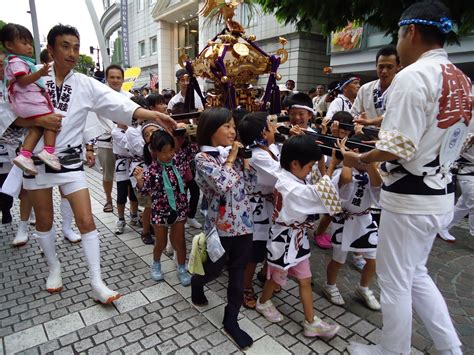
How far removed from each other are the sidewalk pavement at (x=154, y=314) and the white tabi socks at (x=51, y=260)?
3.0 inches

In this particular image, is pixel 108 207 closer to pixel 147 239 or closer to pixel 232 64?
pixel 147 239

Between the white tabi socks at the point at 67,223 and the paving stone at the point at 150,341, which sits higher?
the white tabi socks at the point at 67,223

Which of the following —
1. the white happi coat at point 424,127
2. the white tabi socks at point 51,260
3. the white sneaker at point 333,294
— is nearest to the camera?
the white happi coat at point 424,127

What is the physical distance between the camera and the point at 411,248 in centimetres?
208

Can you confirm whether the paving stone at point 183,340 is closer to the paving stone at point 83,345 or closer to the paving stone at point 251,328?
the paving stone at point 251,328

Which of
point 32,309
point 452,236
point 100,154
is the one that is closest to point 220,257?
point 32,309

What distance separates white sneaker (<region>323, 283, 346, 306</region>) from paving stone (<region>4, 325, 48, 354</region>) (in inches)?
95.0

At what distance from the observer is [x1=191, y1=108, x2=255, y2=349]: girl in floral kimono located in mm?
2410

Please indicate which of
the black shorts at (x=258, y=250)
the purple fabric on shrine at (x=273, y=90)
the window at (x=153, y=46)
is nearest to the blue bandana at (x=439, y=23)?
the black shorts at (x=258, y=250)

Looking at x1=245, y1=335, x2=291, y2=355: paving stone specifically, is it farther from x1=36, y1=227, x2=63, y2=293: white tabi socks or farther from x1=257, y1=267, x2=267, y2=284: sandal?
x1=36, y1=227, x2=63, y2=293: white tabi socks

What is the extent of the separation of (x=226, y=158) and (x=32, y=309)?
222cm

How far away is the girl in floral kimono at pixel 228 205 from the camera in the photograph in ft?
7.91

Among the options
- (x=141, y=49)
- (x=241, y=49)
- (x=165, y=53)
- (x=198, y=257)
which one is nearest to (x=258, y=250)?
(x=198, y=257)

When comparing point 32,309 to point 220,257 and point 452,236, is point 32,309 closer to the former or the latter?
point 220,257
